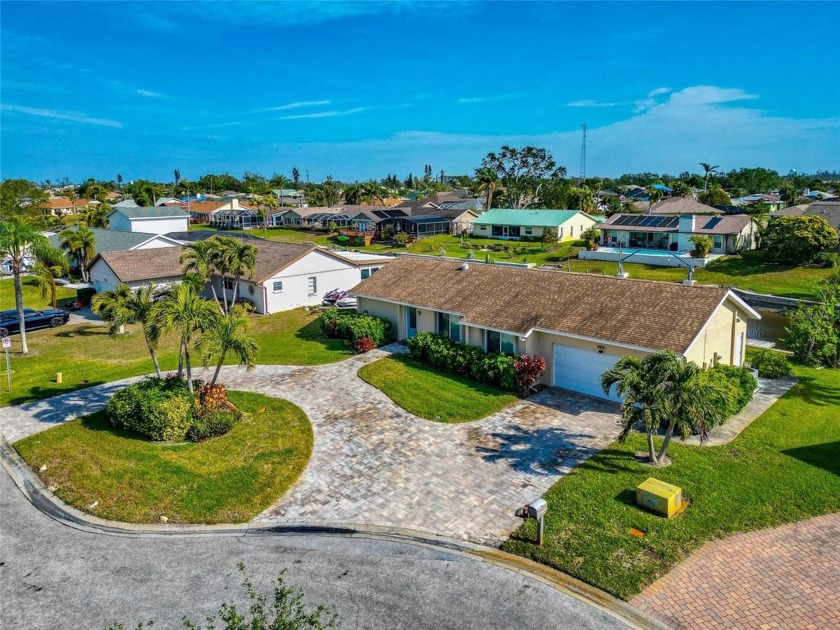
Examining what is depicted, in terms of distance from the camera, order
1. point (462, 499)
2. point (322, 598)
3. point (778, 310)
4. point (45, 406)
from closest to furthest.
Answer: point (322, 598) < point (462, 499) < point (45, 406) < point (778, 310)

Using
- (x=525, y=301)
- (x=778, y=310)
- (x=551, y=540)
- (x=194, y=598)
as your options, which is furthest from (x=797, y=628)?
(x=778, y=310)

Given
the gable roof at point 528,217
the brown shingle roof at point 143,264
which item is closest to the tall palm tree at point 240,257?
the brown shingle roof at point 143,264

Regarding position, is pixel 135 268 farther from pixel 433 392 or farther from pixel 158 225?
pixel 158 225

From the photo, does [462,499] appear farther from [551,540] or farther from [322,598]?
[322,598]

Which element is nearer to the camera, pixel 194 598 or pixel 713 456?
pixel 194 598

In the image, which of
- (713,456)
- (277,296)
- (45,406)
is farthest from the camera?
(277,296)

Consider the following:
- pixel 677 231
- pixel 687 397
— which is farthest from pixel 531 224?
→ pixel 687 397

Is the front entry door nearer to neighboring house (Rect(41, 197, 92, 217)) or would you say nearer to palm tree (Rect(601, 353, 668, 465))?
palm tree (Rect(601, 353, 668, 465))

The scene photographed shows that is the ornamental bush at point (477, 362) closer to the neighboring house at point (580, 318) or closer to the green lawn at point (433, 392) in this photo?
the green lawn at point (433, 392)

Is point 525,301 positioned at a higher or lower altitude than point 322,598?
higher
